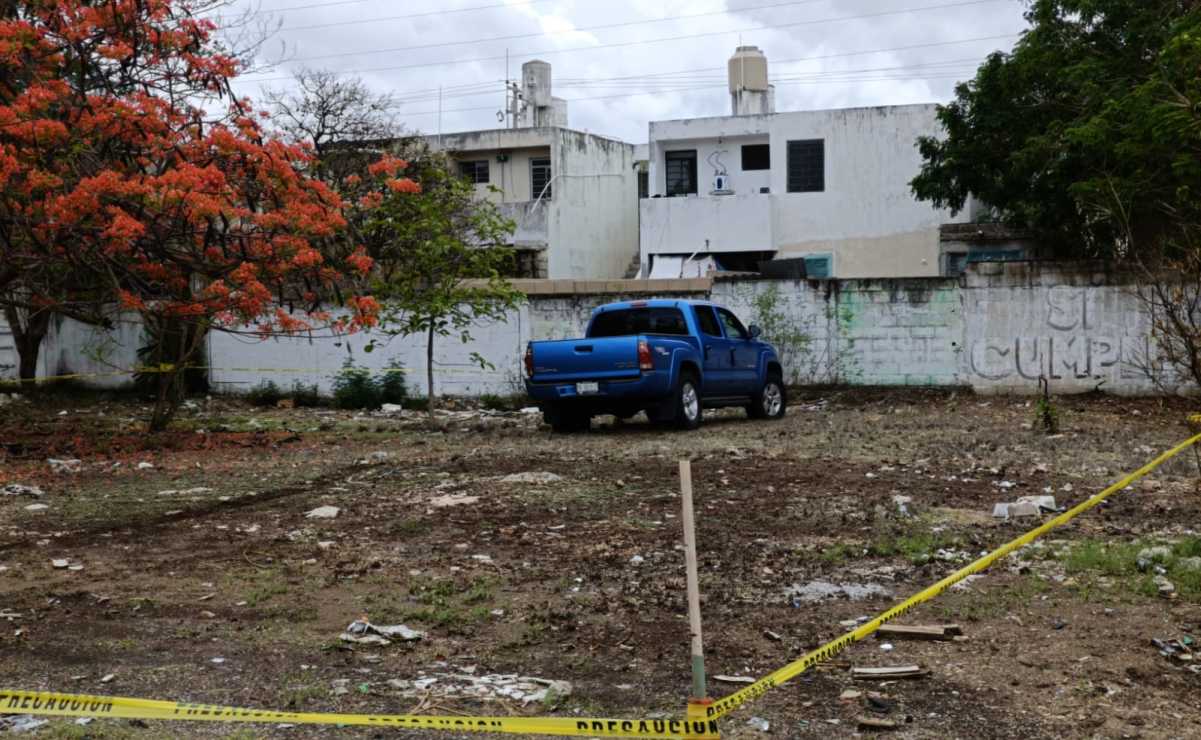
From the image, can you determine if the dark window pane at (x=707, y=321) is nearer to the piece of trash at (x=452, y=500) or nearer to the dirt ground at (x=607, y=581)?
the dirt ground at (x=607, y=581)

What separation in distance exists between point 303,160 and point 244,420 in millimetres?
6221

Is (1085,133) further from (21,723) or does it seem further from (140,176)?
(21,723)

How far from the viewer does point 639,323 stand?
17625 millimetres

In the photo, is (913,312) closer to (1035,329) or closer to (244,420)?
(1035,329)

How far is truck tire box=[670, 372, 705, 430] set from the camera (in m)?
16.8

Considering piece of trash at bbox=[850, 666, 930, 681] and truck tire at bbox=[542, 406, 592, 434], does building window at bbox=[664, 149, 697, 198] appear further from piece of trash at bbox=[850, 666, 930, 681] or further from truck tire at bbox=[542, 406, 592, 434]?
piece of trash at bbox=[850, 666, 930, 681]

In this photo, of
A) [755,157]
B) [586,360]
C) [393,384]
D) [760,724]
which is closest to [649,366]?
[586,360]

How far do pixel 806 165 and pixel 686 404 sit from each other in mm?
22441

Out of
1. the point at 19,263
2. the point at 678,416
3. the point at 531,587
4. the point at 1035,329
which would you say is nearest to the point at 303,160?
the point at 19,263

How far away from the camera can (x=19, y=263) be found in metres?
15.0

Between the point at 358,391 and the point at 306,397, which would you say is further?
the point at 306,397

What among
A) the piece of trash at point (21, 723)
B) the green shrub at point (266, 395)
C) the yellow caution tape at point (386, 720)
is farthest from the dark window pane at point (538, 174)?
the yellow caution tape at point (386, 720)

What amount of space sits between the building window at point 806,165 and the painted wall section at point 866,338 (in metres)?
12.6

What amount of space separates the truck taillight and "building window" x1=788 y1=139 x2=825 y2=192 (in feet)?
74.8
